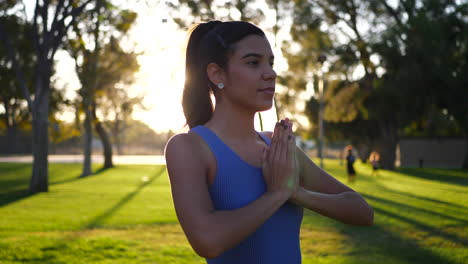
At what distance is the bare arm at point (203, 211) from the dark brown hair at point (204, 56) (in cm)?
37

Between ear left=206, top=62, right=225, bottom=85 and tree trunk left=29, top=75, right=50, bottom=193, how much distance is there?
16.1 m

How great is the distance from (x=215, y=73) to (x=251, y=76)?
155 millimetres

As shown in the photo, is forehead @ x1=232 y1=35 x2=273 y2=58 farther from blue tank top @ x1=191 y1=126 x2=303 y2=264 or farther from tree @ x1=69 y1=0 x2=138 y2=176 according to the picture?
tree @ x1=69 y1=0 x2=138 y2=176

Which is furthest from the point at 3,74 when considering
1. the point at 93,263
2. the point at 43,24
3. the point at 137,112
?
the point at 137,112

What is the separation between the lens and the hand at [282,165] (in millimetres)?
1727

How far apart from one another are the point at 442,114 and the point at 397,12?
9.28 meters

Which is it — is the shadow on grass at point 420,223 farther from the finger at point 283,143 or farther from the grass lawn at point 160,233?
the finger at point 283,143

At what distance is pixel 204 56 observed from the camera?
6.33 feet

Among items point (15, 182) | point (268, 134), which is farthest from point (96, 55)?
point (268, 134)

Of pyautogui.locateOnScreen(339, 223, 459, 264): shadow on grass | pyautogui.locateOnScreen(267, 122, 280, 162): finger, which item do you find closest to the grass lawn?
pyautogui.locateOnScreen(339, 223, 459, 264): shadow on grass

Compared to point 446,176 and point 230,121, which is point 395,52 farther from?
point 230,121

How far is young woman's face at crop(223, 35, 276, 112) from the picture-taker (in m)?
1.83

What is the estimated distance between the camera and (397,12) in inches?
1258

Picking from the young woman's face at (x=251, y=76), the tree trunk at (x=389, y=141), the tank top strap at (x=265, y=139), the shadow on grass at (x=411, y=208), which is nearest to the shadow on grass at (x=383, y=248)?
the shadow on grass at (x=411, y=208)
